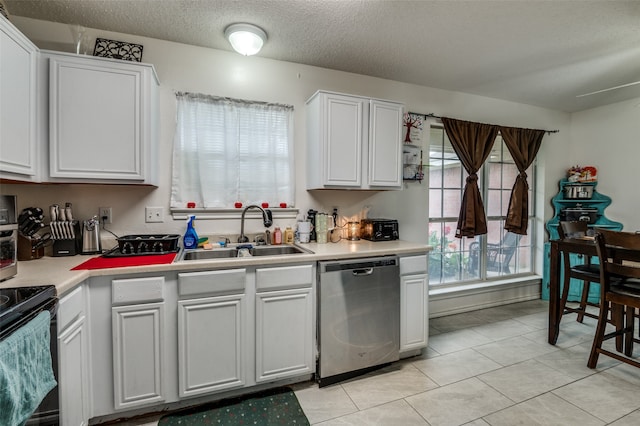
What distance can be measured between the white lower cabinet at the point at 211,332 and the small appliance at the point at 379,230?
1.29 meters

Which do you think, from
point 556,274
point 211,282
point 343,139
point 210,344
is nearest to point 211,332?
point 210,344

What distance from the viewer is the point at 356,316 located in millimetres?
2125

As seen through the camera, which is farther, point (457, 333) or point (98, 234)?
point (457, 333)

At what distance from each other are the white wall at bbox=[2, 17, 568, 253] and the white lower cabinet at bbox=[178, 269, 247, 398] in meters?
0.73

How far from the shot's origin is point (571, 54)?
100 inches

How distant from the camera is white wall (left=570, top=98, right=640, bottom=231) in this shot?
360 centimetres

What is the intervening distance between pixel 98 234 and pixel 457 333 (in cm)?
313

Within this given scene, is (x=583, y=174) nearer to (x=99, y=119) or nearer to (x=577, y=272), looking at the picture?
(x=577, y=272)

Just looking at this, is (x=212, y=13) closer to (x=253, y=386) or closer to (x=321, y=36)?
A: (x=321, y=36)

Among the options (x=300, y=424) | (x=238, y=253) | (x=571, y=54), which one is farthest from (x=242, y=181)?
(x=571, y=54)

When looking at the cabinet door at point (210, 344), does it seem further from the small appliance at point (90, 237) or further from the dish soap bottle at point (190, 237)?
the small appliance at point (90, 237)

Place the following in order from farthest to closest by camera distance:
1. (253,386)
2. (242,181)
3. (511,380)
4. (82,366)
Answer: (242,181) → (511,380) → (253,386) → (82,366)

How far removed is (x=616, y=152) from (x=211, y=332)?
4.97 metres

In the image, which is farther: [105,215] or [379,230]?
[379,230]
